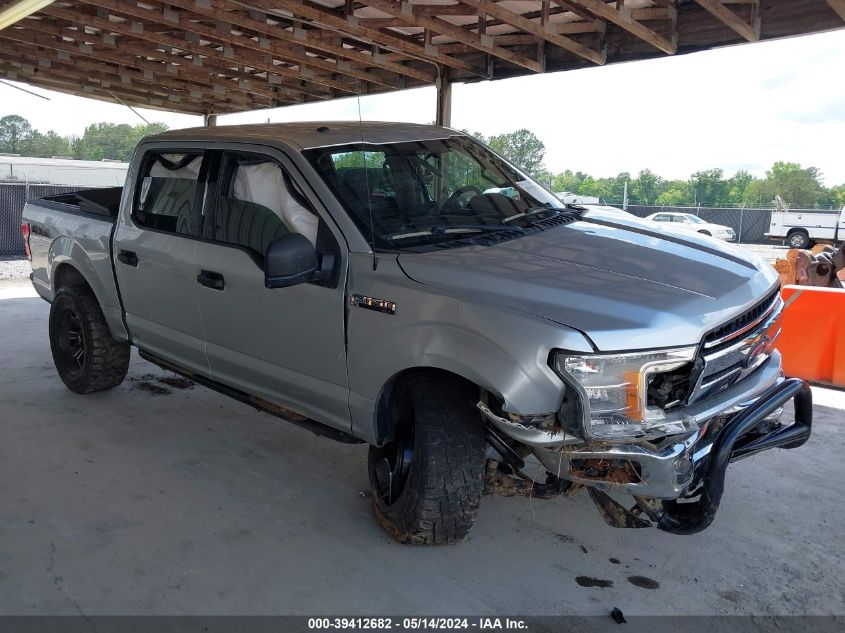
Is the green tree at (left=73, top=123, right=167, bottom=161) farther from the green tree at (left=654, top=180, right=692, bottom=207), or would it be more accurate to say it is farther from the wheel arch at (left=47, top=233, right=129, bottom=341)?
the green tree at (left=654, top=180, right=692, bottom=207)

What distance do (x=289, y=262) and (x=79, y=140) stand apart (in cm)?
1226

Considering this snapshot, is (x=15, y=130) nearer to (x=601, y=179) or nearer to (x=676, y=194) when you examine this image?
(x=601, y=179)

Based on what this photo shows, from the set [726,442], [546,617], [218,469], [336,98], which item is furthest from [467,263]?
[336,98]

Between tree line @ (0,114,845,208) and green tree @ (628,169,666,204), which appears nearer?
tree line @ (0,114,845,208)

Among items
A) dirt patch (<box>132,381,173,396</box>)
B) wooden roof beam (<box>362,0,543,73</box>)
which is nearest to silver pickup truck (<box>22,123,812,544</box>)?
dirt patch (<box>132,381,173,396</box>)

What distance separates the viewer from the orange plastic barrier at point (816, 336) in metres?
6.38

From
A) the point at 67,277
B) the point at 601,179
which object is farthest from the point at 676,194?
the point at 67,277

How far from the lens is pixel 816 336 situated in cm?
651

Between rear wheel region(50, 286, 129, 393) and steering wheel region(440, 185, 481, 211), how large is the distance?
120 inches

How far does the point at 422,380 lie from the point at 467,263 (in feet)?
1.91

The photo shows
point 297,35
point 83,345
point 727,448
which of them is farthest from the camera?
point 297,35

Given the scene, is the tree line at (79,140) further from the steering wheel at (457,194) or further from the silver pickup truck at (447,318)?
the steering wheel at (457,194)

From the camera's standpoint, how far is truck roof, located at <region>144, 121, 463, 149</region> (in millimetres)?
4047

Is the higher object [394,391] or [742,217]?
[742,217]
